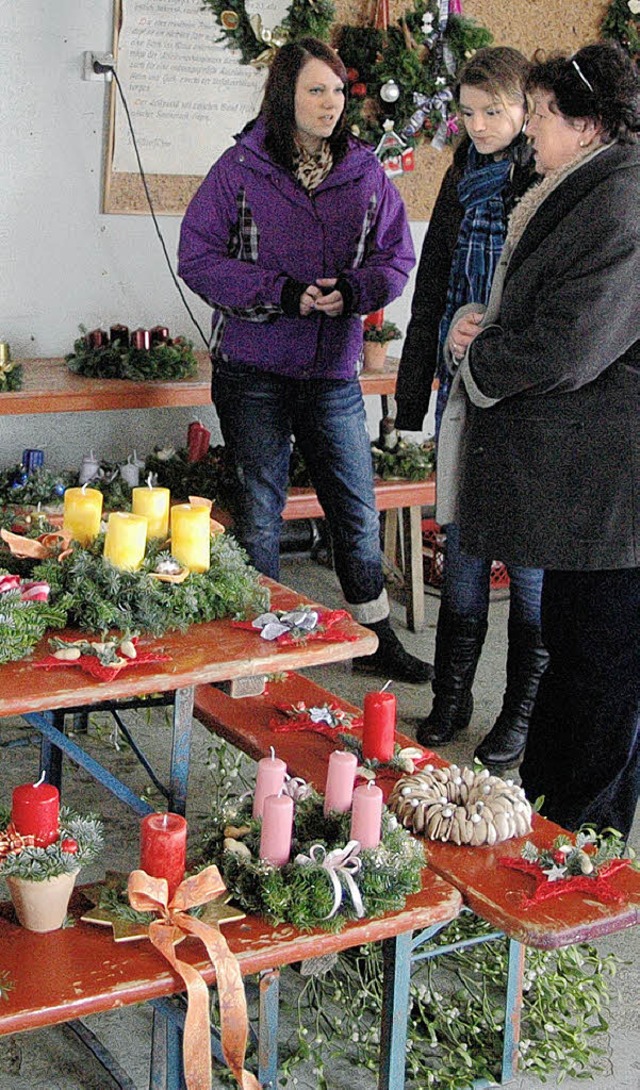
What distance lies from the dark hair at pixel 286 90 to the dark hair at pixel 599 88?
103 centimetres

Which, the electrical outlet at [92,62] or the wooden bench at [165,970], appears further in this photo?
the electrical outlet at [92,62]

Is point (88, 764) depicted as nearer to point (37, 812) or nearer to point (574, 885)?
point (37, 812)

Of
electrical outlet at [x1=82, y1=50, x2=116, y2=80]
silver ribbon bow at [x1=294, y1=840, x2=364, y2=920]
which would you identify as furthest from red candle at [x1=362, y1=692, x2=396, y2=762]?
electrical outlet at [x1=82, y1=50, x2=116, y2=80]

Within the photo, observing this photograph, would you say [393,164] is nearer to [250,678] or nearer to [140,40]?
[140,40]

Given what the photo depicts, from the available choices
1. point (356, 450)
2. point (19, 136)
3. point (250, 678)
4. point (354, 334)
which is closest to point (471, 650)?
point (356, 450)

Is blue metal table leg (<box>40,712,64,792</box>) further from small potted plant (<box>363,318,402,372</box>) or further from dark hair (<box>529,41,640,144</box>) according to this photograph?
small potted plant (<box>363,318,402,372</box>)

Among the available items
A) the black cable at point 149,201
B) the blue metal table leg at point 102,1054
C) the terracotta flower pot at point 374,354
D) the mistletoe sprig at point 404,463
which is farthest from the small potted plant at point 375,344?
the blue metal table leg at point 102,1054

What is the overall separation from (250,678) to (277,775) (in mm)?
294

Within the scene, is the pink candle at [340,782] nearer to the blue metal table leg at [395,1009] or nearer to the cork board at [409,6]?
the blue metal table leg at [395,1009]

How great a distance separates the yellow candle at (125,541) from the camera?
7.53ft

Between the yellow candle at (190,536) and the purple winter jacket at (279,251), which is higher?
the purple winter jacket at (279,251)

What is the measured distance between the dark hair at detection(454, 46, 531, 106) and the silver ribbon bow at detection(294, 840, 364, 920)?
1.73 metres

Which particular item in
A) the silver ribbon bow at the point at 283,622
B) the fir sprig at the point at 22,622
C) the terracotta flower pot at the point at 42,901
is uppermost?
the fir sprig at the point at 22,622

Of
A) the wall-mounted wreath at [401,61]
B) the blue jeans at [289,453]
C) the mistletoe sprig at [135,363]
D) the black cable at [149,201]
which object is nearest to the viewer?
the blue jeans at [289,453]
